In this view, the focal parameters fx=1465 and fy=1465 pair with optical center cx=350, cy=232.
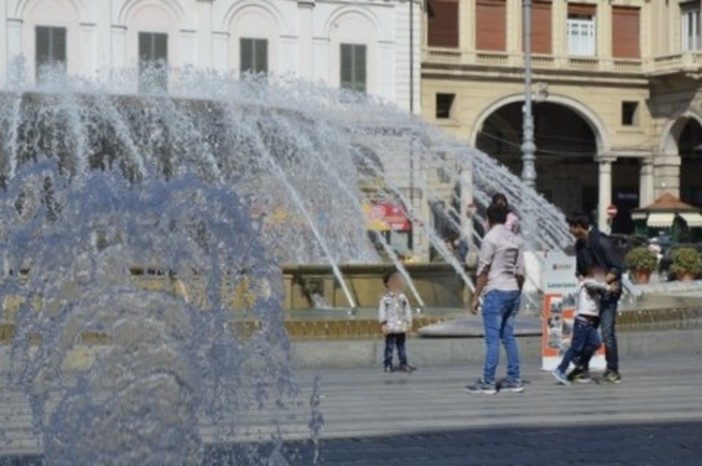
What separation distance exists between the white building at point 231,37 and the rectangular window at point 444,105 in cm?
196

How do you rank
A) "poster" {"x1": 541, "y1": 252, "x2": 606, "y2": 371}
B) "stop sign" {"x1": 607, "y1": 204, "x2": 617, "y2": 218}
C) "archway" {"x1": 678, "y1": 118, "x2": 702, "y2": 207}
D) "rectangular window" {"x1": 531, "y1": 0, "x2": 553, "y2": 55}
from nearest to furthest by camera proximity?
"poster" {"x1": 541, "y1": 252, "x2": 606, "y2": 371} → "stop sign" {"x1": 607, "y1": 204, "x2": 617, "y2": 218} → "rectangular window" {"x1": 531, "y1": 0, "x2": 553, "y2": 55} → "archway" {"x1": 678, "y1": 118, "x2": 702, "y2": 207}

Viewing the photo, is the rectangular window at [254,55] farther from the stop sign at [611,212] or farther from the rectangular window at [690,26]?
the rectangular window at [690,26]

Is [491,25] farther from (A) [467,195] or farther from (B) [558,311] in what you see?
(B) [558,311]

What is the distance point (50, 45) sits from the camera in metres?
43.4

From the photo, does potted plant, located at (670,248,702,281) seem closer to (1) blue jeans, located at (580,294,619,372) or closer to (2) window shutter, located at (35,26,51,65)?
(1) blue jeans, located at (580,294,619,372)

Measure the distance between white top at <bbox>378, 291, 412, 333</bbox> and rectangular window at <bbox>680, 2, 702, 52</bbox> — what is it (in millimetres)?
39721

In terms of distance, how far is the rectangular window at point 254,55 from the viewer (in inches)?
1805

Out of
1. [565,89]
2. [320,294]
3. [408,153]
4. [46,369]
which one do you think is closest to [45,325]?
[46,369]

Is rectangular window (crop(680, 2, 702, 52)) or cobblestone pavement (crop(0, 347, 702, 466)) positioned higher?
rectangular window (crop(680, 2, 702, 52))

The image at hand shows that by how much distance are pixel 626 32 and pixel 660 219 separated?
26.4 ft

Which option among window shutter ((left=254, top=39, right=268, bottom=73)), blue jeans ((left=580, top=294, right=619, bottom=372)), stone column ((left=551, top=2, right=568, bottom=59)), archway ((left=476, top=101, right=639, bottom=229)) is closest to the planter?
blue jeans ((left=580, top=294, right=619, bottom=372))

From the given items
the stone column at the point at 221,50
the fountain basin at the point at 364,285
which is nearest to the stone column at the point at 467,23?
the stone column at the point at 221,50

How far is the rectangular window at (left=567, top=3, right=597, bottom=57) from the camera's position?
5244 cm

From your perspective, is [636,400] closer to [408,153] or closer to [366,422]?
[366,422]
